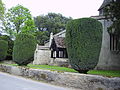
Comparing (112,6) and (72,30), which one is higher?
(112,6)

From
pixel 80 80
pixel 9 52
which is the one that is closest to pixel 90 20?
pixel 80 80

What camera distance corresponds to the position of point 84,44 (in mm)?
8555

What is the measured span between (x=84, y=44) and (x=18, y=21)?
26295 mm

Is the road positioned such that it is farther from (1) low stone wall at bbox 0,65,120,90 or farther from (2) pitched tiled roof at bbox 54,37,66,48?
(2) pitched tiled roof at bbox 54,37,66,48

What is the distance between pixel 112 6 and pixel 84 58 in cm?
628

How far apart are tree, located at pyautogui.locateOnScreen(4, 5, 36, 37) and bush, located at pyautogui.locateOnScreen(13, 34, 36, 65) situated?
642 inches

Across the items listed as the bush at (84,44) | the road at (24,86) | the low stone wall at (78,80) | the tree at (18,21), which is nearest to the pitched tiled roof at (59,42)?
the low stone wall at (78,80)

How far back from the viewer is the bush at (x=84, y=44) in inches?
336

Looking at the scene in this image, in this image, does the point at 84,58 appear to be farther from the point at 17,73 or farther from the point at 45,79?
the point at 17,73

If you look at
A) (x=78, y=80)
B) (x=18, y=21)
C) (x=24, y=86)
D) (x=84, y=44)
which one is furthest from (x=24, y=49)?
(x=18, y=21)

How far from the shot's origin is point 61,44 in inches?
829

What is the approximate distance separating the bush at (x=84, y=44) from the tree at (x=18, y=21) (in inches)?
908

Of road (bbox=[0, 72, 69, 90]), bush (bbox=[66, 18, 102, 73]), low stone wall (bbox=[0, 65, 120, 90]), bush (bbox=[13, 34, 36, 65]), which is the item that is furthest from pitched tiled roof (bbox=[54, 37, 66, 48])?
road (bbox=[0, 72, 69, 90])

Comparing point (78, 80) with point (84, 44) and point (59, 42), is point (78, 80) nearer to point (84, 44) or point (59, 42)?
point (84, 44)
